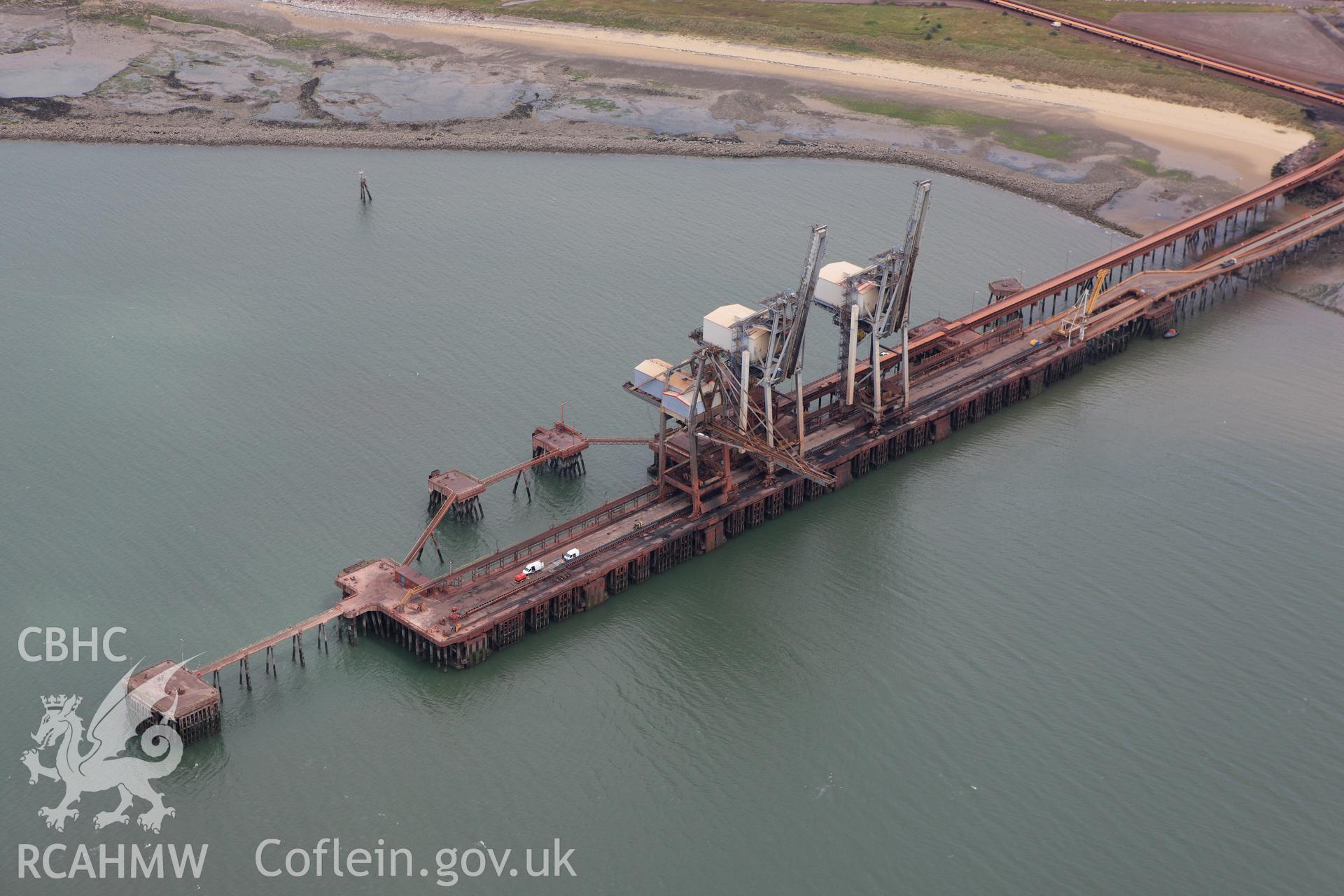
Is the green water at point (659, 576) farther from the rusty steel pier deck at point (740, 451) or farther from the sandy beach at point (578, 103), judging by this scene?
the sandy beach at point (578, 103)

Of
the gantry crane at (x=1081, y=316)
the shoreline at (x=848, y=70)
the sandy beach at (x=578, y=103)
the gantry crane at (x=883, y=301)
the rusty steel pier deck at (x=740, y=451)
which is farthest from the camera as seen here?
the shoreline at (x=848, y=70)

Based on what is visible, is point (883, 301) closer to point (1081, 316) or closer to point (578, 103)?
point (1081, 316)

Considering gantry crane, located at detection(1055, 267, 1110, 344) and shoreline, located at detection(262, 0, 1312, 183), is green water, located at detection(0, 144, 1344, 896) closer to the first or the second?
gantry crane, located at detection(1055, 267, 1110, 344)

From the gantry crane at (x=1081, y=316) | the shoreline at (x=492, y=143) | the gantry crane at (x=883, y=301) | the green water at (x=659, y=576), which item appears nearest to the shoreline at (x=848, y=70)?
the shoreline at (x=492, y=143)

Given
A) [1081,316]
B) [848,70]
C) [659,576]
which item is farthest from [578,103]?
[659,576]

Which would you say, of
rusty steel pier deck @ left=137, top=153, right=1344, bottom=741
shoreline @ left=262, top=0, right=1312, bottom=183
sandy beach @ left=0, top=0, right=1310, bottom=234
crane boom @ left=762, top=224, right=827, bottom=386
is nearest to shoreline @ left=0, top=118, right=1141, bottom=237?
sandy beach @ left=0, top=0, right=1310, bottom=234

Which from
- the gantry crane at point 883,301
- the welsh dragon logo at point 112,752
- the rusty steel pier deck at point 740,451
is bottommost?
the welsh dragon logo at point 112,752
